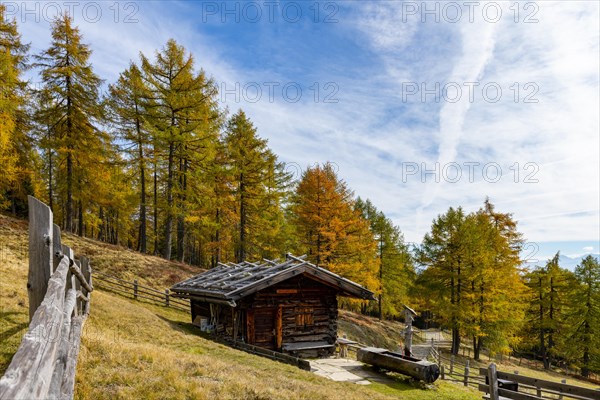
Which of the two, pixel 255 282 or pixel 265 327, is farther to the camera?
pixel 265 327

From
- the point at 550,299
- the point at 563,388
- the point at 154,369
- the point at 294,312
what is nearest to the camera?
the point at 154,369

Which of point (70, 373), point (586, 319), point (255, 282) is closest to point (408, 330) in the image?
point (255, 282)

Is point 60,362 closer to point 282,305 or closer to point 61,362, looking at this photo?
point 61,362

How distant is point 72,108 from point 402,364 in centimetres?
2816

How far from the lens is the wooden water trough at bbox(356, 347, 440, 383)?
1362cm

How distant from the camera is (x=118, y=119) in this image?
2930 centimetres

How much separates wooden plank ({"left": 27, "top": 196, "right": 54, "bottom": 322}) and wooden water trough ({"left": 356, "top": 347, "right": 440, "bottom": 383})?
12508mm

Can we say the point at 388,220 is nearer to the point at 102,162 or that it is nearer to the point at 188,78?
the point at 188,78

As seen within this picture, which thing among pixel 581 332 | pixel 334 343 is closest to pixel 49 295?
pixel 334 343

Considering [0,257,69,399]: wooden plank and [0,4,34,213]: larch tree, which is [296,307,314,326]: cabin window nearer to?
[0,257,69,399]: wooden plank

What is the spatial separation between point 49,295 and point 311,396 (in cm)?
512

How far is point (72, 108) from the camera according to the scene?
2766 cm

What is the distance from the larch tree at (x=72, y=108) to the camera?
26688mm

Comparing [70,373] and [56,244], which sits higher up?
[56,244]
